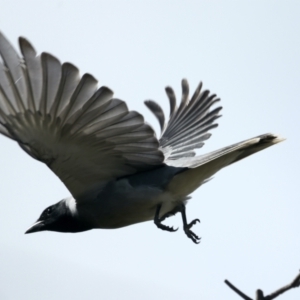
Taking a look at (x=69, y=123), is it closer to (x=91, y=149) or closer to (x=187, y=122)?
(x=91, y=149)

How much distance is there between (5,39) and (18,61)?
0.21m

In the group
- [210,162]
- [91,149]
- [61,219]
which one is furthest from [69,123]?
[61,219]

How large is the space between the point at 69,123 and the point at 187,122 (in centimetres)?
249

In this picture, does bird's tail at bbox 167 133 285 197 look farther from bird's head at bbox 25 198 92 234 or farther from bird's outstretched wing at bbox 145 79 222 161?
bird's outstretched wing at bbox 145 79 222 161

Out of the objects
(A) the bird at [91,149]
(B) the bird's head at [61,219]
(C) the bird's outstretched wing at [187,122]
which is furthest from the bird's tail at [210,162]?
(C) the bird's outstretched wing at [187,122]

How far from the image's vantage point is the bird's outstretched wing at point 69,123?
14.1ft

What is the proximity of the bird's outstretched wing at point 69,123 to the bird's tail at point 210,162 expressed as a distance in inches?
9.2

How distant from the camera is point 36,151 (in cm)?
483

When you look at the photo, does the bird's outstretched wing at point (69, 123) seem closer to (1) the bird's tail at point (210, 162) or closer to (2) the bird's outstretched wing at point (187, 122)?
(1) the bird's tail at point (210, 162)

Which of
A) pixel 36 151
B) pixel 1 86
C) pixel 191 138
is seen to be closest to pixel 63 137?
pixel 36 151

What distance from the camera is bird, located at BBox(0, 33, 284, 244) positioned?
4371mm

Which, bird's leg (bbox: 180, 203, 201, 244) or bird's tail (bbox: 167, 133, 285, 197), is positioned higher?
bird's tail (bbox: 167, 133, 285, 197)

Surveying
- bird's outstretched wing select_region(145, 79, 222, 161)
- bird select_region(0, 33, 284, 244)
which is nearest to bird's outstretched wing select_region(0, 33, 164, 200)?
Result: bird select_region(0, 33, 284, 244)

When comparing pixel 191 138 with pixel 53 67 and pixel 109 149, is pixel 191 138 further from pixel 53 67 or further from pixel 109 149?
pixel 53 67
